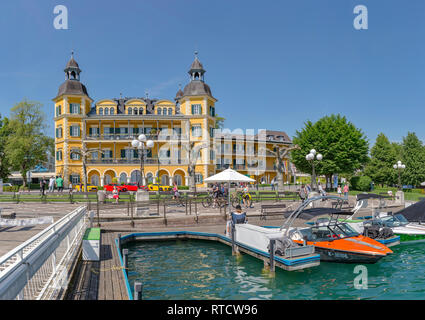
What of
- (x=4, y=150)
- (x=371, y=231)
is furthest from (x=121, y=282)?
(x=4, y=150)

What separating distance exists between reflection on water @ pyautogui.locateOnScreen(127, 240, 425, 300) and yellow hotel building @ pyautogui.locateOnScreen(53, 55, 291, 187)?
37.3 metres

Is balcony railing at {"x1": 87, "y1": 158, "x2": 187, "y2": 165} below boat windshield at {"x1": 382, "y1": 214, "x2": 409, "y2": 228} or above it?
above

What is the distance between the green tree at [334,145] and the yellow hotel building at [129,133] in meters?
14.7

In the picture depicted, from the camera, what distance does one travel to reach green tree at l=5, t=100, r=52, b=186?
176ft

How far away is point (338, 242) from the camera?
11.6 meters

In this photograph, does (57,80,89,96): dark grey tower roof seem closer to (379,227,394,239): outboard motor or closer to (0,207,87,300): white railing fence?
(0,207,87,300): white railing fence

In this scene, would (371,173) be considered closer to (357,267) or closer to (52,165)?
(357,267)

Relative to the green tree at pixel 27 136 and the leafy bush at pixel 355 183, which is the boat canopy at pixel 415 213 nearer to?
the leafy bush at pixel 355 183

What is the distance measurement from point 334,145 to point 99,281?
42.3 metres

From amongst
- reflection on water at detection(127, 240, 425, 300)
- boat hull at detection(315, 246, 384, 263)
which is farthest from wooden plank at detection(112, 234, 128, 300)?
boat hull at detection(315, 246, 384, 263)

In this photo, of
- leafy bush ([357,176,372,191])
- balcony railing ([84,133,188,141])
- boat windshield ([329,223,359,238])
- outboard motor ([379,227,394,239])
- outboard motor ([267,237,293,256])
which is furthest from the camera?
balcony railing ([84,133,188,141])

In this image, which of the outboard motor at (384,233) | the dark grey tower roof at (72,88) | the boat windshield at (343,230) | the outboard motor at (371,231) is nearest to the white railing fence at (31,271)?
the boat windshield at (343,230)
